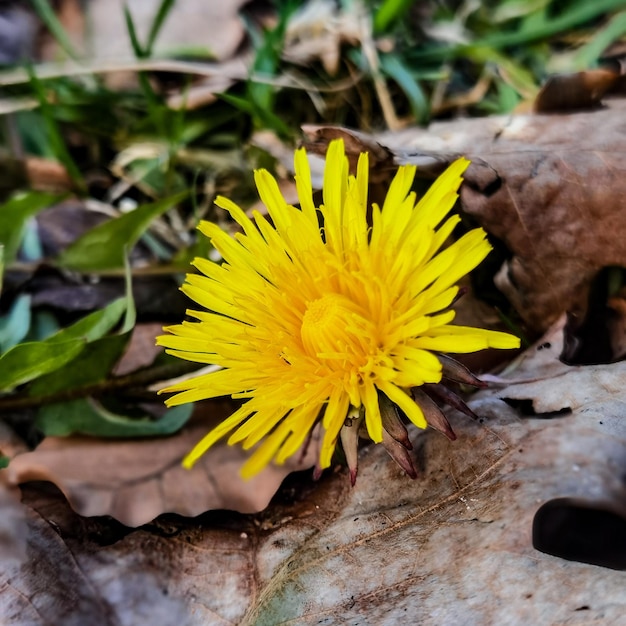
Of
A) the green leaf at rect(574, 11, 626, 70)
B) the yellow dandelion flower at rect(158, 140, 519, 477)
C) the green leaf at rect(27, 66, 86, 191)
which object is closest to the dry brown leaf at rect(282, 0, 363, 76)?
the green leaf at rect(574, 11, 626, 70)

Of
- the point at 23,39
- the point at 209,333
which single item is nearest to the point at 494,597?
the point at 209,333

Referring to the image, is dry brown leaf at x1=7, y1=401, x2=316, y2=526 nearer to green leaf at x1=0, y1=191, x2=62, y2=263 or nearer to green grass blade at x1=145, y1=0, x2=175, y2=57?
green leaf at x1=0, y1=191, x2=62, y2=263

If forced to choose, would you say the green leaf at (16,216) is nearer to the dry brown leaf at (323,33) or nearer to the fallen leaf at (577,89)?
the dry brown leaf at (323,33)

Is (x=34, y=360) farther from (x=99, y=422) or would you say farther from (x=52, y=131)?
(x=52, y=131)

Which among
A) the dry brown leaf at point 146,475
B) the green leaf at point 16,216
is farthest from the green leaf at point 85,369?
the green leaf at point 16,216

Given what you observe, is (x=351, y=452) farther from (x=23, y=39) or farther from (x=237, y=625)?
(x=23, y=39)

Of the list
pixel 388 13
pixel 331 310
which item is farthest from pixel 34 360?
pixel 388 13
